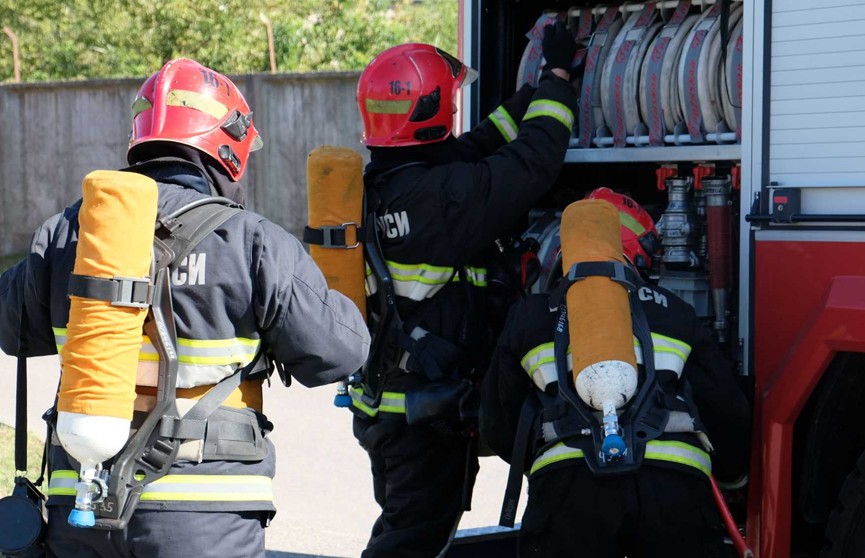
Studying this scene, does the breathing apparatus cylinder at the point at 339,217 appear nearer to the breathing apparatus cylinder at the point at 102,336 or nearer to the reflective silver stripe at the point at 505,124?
the reflective silver stripe at the point at 505,124

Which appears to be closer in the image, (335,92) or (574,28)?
(574,28)

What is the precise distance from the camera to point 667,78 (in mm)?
3789

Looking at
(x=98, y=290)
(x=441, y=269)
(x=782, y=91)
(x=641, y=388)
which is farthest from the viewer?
(x=441, y=269)

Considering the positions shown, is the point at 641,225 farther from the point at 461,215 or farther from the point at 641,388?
the point at 641,388

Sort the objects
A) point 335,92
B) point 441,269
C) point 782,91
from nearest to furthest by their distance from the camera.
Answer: point 782,91, point 441,269, point 335,92

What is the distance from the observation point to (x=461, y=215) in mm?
3834

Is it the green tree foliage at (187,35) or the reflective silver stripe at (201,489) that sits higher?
the green tree foliage at (187,35)

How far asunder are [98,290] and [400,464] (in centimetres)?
175

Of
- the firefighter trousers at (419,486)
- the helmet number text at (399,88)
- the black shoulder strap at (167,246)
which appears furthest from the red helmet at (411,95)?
the black shoulder strap at (167,246)

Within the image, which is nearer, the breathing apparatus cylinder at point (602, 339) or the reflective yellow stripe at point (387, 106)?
the breathing apparatus cylinder at point (602, 339)

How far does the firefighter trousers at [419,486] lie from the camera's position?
398 cm

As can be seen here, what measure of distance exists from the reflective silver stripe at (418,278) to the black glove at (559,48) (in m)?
0.78

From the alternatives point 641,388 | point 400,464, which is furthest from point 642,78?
point 400,464

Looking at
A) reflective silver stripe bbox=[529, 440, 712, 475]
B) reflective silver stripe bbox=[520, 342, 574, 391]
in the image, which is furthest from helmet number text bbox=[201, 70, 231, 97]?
reflective silver stripe bbox=[529, 440, 712, 475]
